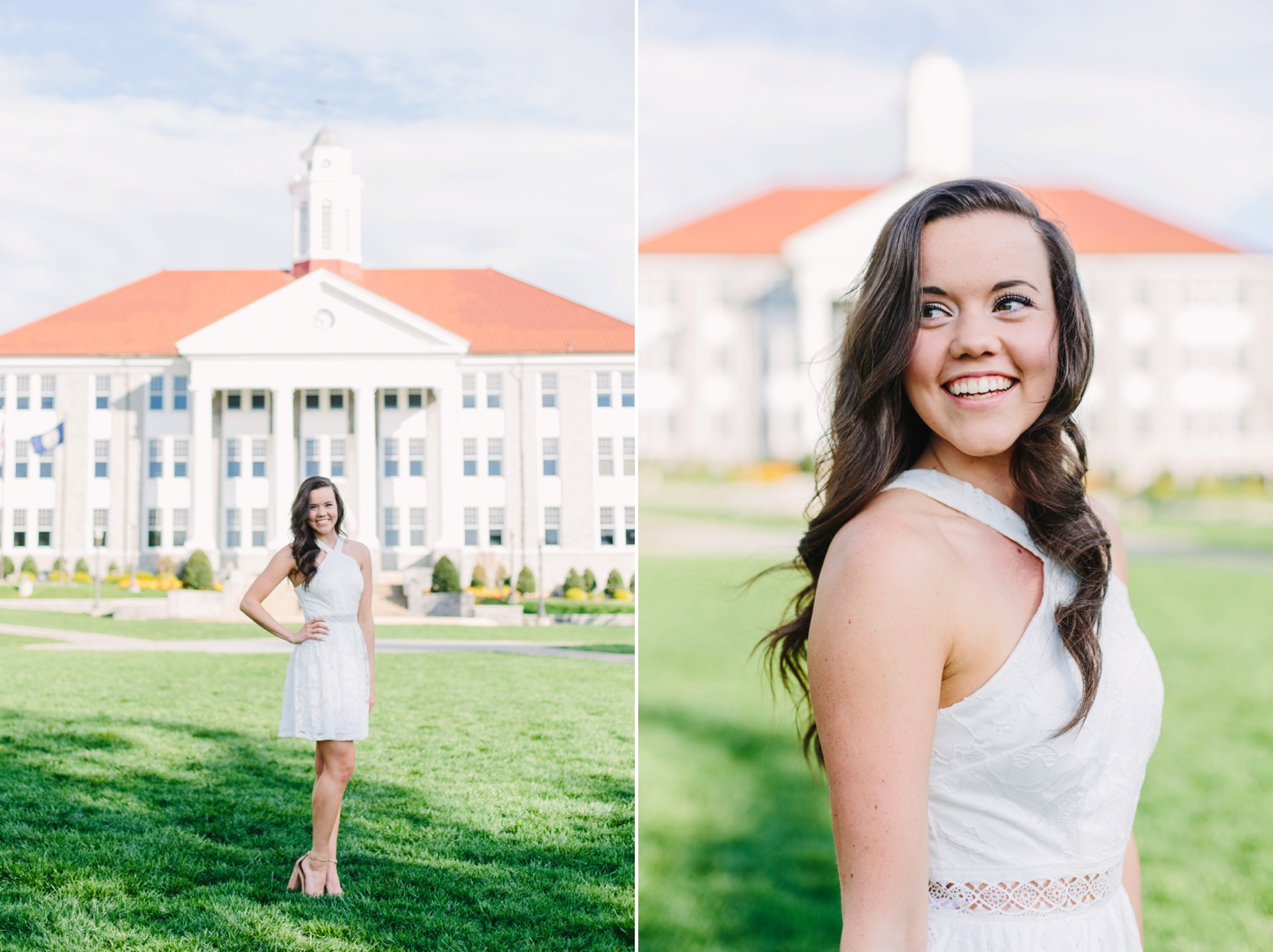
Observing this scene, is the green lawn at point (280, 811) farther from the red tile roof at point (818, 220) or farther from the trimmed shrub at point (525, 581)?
the red tile roof at point (818, 220)

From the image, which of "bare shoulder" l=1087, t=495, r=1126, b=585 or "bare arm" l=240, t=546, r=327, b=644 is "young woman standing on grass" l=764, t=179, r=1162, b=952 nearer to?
"bare shoulder" l=1087, t=495, r=1126, b=585

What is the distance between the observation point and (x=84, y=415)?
3.68 m

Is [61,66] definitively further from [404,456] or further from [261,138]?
[404,456]

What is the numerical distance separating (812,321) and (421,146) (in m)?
42.5

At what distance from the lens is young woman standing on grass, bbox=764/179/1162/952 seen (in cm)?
145

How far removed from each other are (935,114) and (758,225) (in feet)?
31.1

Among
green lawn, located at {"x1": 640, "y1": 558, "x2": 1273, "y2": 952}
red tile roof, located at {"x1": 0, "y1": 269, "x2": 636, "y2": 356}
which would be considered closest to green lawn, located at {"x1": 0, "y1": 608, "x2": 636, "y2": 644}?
red tile roof, located at {"x1": 0, "y1": 269, "x2": 636, "y2": 356}

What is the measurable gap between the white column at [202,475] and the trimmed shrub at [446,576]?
2.39ft

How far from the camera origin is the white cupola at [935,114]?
5159 cm

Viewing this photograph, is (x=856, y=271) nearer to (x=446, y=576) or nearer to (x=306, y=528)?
(x=446, y=576)

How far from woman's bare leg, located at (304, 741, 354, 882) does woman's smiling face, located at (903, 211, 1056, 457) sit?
2551 millimetres

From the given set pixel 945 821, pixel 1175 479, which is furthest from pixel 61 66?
pixel 1175 479

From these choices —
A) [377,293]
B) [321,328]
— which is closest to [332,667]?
[321,328]

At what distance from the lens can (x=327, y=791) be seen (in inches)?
139
